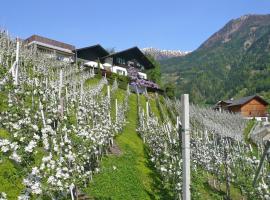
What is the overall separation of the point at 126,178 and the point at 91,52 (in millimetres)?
52288

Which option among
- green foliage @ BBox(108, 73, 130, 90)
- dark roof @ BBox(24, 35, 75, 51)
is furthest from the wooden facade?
dark roof @ BBox(24, 35, 75, 51)

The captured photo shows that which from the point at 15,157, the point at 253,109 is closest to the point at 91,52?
the point at 253,109

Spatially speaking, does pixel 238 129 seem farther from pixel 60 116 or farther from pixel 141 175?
pixel 60 116

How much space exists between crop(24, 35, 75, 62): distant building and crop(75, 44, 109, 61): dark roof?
130cm

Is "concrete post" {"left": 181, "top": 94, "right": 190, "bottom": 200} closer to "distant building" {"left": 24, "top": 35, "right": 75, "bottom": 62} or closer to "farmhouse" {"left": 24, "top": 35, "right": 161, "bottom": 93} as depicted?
"farmhouse" {"left": 24, "top": 35, "right": 161, "bottom": 93}

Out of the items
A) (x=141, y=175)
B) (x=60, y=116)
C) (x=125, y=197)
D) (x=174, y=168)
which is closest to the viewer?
(x=60, y=116)

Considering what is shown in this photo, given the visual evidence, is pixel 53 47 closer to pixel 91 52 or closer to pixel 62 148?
pixel 91 52

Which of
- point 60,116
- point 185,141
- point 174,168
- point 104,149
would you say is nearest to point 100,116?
point 104,149

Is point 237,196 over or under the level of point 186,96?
under

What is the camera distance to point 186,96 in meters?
9.16

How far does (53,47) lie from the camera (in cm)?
6731

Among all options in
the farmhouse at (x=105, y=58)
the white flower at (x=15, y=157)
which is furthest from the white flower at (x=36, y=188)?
the farmhouse at (x=105, y=58)

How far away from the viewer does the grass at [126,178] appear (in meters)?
18.6

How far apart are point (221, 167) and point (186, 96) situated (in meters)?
20.4
